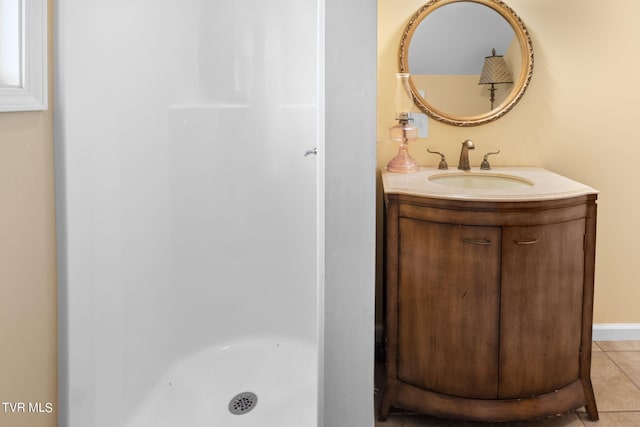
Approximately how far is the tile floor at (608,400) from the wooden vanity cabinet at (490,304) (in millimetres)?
103

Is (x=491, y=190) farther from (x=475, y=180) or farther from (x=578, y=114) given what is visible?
(x=578, y=114)

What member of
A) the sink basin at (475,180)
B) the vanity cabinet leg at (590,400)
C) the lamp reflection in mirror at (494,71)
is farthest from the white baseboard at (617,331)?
the lamp reflection in mirror at (494,71)

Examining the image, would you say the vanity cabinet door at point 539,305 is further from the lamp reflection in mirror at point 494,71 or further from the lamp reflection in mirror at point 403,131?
the lamp reflection in mirror at point 494,71

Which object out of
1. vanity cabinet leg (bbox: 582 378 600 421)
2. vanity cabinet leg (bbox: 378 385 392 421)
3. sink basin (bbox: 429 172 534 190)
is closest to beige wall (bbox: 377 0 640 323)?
sink basin (bbox: 429 172 534 190)

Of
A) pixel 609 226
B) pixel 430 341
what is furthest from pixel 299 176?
pixel 609 226

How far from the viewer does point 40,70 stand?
1.32 metres

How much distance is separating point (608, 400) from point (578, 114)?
1217mm

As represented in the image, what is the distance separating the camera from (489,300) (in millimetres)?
1849

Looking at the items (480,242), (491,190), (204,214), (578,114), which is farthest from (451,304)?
(578,114)

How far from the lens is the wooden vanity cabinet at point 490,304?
1.83 meters

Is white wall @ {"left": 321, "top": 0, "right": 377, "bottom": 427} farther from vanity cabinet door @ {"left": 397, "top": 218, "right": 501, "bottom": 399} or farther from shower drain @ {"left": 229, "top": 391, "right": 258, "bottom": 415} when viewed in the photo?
shower drain @ {"left": 229, "top": 391, "right": 258, "bottom": 415}

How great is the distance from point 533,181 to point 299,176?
94cm

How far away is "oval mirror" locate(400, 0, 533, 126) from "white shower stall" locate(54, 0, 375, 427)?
484 millimetres

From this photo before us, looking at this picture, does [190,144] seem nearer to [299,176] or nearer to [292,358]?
[299,176]
